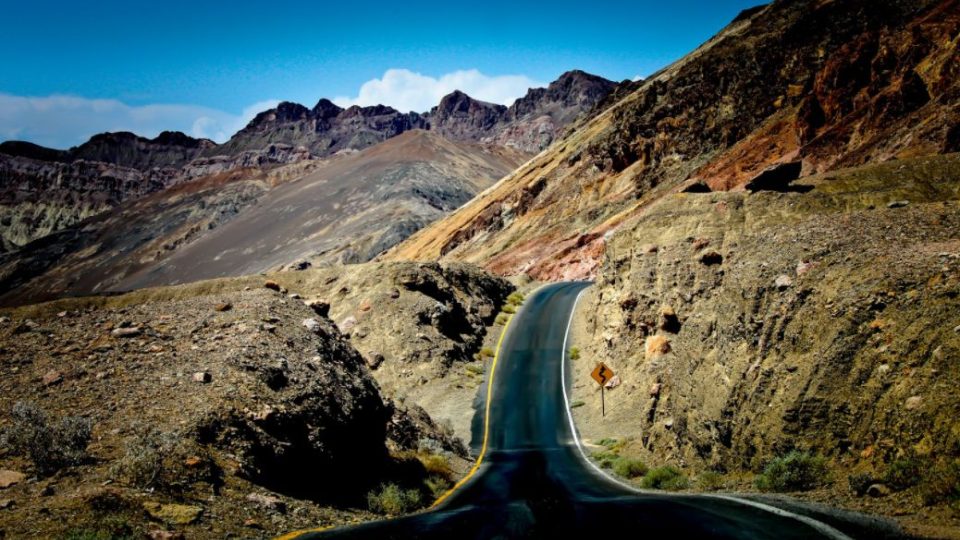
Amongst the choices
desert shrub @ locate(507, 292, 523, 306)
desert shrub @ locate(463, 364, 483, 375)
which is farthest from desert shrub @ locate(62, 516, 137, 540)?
desert shrub @ locate(507, 292, 523, 306)

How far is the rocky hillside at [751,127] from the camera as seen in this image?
35.8 metres

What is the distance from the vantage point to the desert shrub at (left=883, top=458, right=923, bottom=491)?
747cm

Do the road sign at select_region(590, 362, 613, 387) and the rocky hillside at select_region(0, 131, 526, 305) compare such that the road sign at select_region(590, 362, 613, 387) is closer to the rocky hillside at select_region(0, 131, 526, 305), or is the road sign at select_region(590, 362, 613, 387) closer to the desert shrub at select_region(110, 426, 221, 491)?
the desert shrub at select_region(110, 426, 221, 491)

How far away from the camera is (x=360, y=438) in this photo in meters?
13.5

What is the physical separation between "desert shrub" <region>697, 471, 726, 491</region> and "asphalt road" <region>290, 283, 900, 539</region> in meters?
1.06

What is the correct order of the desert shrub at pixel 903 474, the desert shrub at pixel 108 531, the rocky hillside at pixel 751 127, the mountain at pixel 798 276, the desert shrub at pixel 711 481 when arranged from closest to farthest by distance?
the desert shrub at pixel 108 531
the desert shrub at pixel 903 474
the mountain at pixel 798 276
the desert shrub at pixel 711 481
the rocky hillside at pixel 751 127

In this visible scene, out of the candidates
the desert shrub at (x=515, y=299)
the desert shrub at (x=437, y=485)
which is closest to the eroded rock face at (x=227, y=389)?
the desert shrub at (x=437, y=485)

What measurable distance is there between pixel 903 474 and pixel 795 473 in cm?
190

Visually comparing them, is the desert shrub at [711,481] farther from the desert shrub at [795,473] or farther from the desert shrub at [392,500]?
the desert shrub at [392,500]

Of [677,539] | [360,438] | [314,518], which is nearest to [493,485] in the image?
[360,438]

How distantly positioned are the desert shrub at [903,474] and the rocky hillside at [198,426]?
881 centimetres

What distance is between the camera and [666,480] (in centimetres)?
1330

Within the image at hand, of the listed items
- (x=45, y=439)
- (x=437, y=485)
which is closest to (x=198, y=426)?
(x=45, y=439)

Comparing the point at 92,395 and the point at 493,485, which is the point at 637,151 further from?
the point at 92,395
